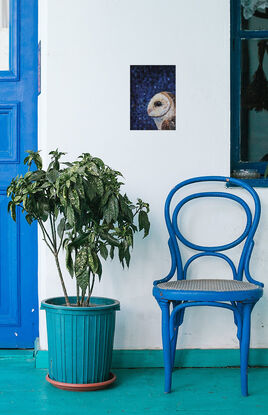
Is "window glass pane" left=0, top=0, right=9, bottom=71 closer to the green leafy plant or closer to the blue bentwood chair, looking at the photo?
the green leafy plant

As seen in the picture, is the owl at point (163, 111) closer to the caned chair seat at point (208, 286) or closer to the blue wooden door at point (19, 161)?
the blue wooden door at point (19, 161)

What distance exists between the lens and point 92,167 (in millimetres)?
2357

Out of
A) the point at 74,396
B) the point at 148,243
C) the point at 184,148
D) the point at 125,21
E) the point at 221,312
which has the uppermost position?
the point at 125,21

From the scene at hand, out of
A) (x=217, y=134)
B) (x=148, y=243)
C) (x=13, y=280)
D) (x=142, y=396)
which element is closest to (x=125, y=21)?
(x=217, y=134)

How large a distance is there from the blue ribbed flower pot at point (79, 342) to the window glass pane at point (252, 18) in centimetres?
176

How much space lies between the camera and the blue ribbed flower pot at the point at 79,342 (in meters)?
2.38

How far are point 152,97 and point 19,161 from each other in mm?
819

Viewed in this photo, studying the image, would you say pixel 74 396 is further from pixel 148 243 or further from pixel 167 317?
pixel 148 243

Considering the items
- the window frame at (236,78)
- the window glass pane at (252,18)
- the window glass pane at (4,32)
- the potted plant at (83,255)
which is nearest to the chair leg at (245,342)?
the potted plant at (83,255)

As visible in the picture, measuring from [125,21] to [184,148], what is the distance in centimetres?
73

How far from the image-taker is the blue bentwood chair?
2.28 m

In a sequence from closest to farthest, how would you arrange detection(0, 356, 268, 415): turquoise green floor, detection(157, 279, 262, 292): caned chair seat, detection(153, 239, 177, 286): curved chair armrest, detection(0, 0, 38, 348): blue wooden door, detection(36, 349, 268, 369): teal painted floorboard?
detection(0, 356, 268, 415): turquoise green floor, detection(157, 279, 262, 292): caned chair seat, detection(153, 239, 177, 286): curved chair armrest, detection(36, 349, 268, 369): teal painted floorboard, detection(0, 0, 38, 348): blue wooden door

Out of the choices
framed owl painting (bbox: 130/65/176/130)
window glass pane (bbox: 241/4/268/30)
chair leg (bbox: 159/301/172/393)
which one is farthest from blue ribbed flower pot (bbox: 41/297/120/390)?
window glass pane (bbox: 241/4/268/30)

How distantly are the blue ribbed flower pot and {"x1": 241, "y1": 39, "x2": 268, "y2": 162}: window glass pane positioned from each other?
49.9 inches
